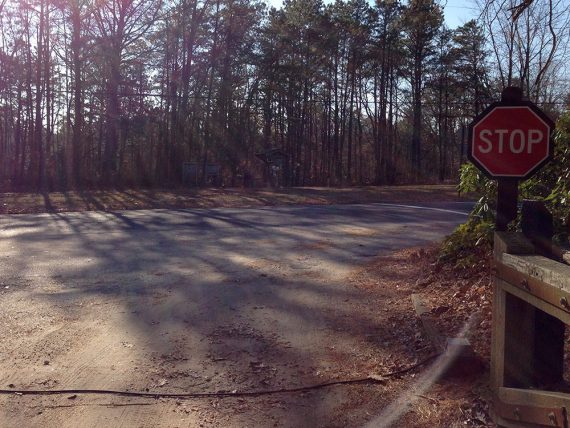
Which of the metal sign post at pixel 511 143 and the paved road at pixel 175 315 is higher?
the metal sign post at pixel 511 143

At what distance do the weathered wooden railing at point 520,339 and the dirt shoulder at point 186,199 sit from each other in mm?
20706

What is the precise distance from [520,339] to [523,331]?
2.0 inches

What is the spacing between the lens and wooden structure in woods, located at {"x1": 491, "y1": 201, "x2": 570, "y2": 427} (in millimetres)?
3670

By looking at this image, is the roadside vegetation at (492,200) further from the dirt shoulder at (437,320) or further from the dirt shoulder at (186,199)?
the dirt shoulder at (186,199)

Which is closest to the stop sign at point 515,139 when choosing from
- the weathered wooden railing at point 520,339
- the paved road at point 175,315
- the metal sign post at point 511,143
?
the metal sign post at point 511,143

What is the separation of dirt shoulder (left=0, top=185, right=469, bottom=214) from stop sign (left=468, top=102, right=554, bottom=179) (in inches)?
787

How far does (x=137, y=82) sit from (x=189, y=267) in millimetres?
36173

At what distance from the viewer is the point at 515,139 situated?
15.8 feet

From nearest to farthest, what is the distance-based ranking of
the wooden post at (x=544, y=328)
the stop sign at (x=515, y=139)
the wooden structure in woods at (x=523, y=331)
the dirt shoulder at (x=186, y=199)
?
the wooden structure in woods at (x=523, y=331) → the wooden post at (x=544, y=328) → the stop sign at (x=515, y=139) → the dirt shoulder at (x=186, y=199)

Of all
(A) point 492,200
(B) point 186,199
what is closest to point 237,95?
(B) point 186,199

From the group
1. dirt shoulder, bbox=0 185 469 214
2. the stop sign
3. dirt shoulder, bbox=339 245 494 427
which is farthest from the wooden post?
dirt shoulder, bbox=0 185 469 214

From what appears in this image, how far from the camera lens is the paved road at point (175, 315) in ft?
16.8

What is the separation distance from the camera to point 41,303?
8297 millimetres

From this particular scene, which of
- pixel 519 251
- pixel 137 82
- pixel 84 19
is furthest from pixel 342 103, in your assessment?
pixel 519 251
